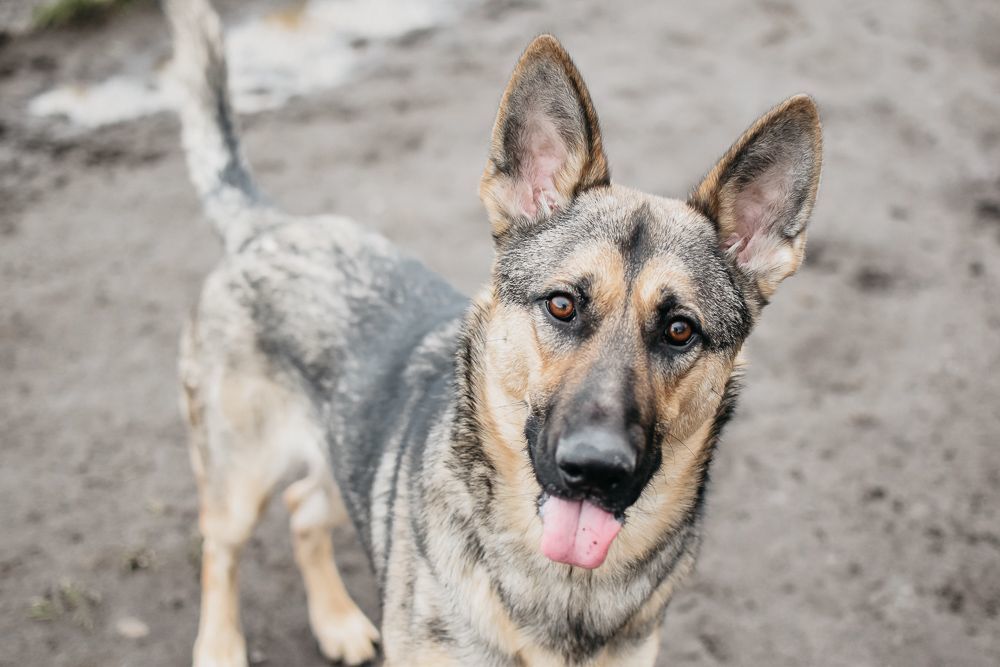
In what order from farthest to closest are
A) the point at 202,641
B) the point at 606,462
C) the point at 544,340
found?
1. the point at 202,641
2. the point at 544,340
3. the point at 606,462

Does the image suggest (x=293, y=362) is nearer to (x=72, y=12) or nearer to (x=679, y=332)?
(x=679, y=332)

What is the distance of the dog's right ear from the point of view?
118 inches

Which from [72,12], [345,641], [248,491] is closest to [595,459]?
[248,491]

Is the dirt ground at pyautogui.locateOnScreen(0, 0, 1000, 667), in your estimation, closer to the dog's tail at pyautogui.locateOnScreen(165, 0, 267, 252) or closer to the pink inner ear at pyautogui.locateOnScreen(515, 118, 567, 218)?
the dog's tail at pyautogui.locateOnScreen(165, 0, 267, 252)

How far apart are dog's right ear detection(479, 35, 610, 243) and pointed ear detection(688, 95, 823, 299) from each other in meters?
0.43

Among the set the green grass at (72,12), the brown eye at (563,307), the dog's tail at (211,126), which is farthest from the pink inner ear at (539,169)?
the green grass at (72,12)

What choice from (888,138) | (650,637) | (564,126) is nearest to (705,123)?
(888,138)

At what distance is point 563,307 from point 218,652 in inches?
→ 101

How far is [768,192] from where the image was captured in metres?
3.17

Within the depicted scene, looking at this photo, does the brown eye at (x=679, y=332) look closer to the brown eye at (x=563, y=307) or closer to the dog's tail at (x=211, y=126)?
the brown eye at (x=563, y=307)

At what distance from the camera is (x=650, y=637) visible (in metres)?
3.26

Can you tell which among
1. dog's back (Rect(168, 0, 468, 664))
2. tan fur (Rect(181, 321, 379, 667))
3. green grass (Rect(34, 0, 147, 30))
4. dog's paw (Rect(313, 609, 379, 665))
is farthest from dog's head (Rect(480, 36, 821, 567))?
green grass (Rect(34, 0, 147, 30))

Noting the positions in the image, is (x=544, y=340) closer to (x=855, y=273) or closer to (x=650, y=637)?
(x=650, y=637)

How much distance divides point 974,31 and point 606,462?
915 cm
